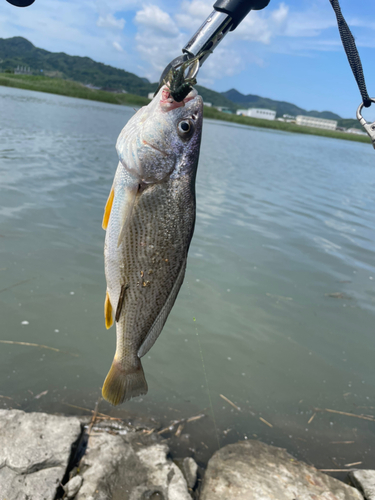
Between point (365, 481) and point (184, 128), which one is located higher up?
point (184, 128)

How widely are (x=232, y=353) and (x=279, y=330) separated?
3.61ft

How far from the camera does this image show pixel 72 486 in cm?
276

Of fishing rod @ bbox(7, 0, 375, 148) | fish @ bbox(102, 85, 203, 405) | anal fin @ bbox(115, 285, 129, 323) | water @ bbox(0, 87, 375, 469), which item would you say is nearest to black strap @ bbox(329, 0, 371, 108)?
fishing rod @ bbox(7, 0, 375, 148)

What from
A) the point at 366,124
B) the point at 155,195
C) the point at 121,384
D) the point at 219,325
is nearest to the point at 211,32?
the point at 155,195

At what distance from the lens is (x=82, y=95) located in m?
75.3

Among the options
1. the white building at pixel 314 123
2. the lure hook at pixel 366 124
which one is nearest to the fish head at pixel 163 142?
the lure hook at pixel 366 124

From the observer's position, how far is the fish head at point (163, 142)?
1.81m

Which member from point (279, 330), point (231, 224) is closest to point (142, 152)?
point (279, 330)

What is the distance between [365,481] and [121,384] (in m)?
2.82

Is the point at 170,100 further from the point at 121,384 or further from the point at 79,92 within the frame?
the point at 79,92

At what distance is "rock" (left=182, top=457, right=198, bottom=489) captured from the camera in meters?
3.18

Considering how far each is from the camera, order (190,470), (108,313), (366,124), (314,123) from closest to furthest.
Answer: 1. (108,313)
2. (366,124)
3. (190,470)
4. (314,123)

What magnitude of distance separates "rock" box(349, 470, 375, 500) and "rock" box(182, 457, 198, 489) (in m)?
1.54

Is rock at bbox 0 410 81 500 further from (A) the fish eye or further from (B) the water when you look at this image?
(A) the fish eye
